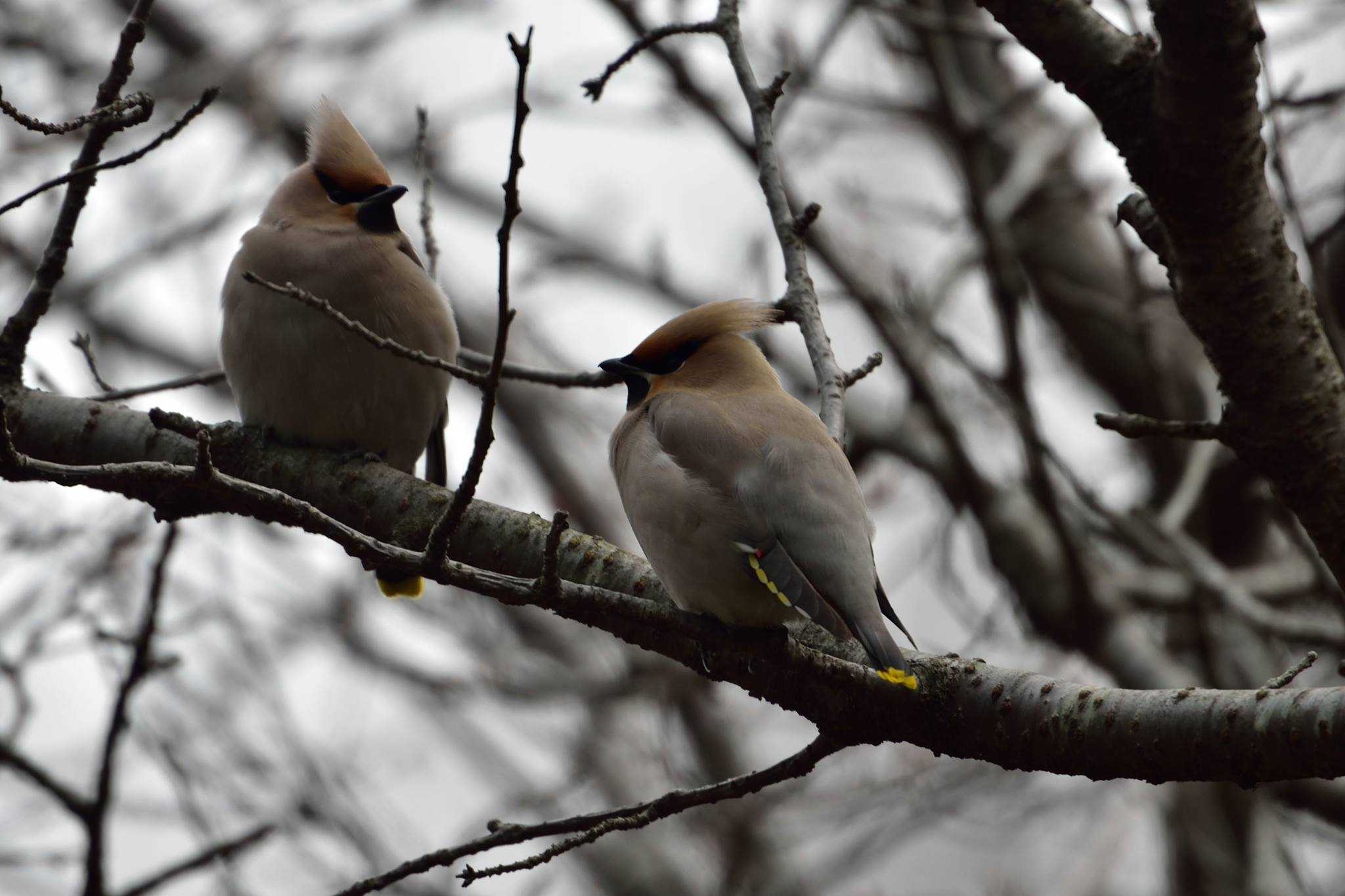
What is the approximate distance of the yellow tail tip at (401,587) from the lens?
479 cm

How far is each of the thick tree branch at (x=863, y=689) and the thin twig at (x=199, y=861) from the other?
0.93 meters

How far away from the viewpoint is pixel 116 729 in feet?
12.1

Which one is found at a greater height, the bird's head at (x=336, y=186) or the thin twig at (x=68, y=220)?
the bird's head at (x=336, y=186)

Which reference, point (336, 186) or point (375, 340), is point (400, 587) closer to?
point (336, 186)

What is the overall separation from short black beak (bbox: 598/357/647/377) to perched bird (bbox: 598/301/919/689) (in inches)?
8.9

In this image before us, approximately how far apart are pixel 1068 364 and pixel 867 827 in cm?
332

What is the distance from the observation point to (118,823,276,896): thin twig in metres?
3.72

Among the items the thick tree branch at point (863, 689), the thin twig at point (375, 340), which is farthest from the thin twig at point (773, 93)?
the thin twig at point (375, 340)

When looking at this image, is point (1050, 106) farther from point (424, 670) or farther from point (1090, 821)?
point (424, 670)

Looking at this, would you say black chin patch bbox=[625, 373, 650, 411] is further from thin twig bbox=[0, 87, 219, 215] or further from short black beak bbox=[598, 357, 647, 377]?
thin twig bbox=[0, 87, 219, 215]

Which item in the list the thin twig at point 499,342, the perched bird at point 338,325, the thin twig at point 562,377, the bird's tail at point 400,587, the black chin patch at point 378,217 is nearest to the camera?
the thin twig at point 499,342

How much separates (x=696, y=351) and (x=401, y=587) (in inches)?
55.9

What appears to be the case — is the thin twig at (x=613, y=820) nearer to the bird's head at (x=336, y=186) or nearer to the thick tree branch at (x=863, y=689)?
the thick tree branch at (x=863, y=689)

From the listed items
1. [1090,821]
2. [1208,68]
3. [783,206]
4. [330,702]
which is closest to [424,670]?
[330,702]
